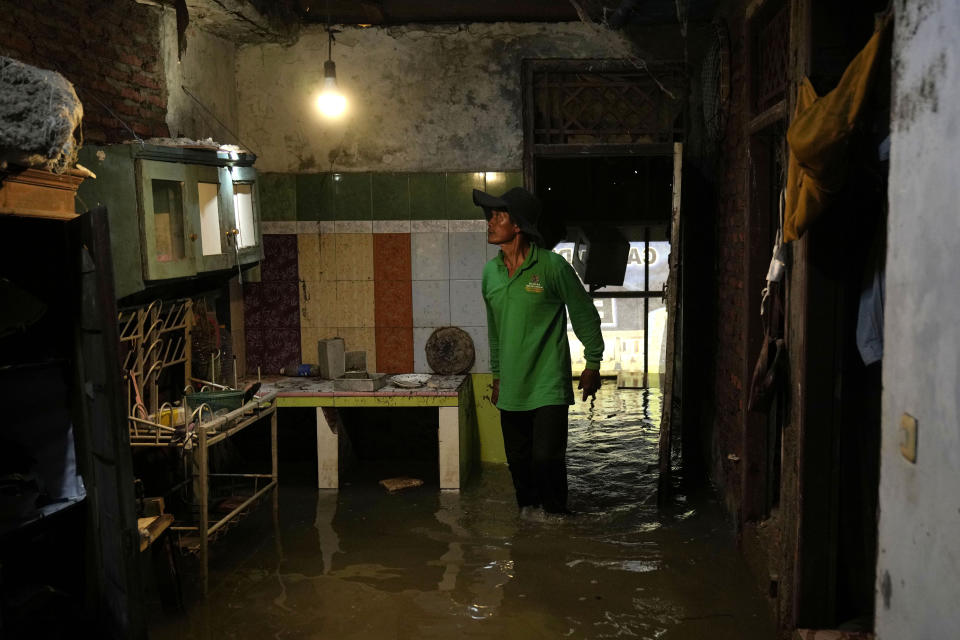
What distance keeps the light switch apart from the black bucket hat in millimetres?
3323

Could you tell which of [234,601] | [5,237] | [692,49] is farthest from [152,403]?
[692,49]

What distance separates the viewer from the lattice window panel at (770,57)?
4531mm

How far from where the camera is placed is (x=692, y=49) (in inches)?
261

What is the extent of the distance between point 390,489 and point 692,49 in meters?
4.21

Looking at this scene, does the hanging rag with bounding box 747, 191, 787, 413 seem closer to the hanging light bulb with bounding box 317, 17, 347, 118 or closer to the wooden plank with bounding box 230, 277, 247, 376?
the hanging light bulb with bounding box 317, 17, 347, 118

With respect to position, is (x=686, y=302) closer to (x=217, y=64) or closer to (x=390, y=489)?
(x=390, y=489)

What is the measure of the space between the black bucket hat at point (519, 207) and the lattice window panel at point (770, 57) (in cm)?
154

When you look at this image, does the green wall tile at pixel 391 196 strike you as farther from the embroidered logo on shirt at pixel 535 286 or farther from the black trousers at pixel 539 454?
the black trousers at pixel 539 454

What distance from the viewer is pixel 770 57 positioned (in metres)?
4.80

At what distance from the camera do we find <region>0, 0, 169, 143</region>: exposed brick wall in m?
4.26

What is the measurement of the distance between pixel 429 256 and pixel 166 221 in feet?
8.52

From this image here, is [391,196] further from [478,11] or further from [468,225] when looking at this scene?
[478,11]

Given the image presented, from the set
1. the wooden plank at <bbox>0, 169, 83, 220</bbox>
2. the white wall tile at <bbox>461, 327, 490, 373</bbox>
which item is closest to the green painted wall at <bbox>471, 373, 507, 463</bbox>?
the white wall tile at <bbox>461, 327, 490, 373</bbox>

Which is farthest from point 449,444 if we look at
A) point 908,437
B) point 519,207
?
point 908,437
